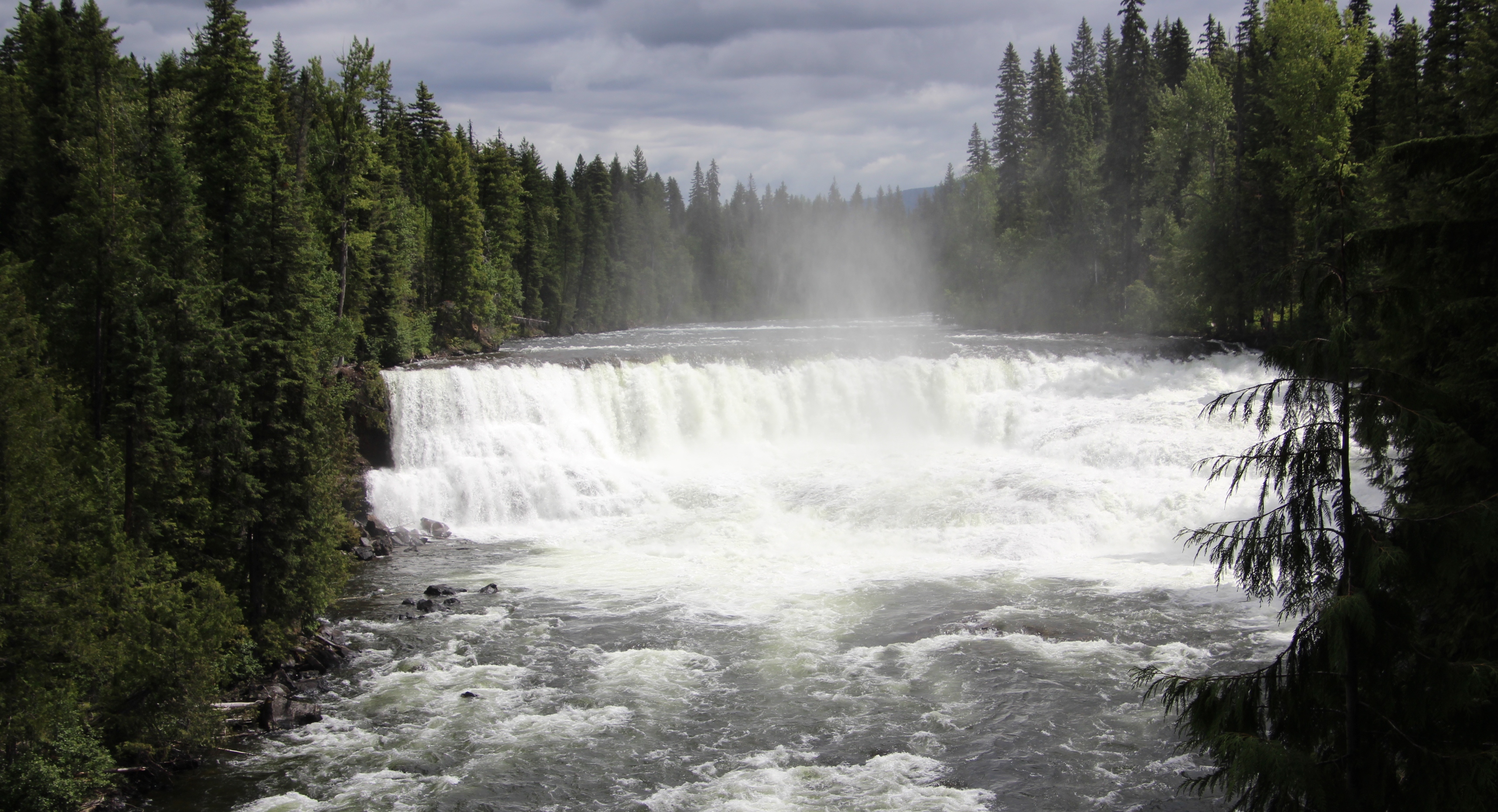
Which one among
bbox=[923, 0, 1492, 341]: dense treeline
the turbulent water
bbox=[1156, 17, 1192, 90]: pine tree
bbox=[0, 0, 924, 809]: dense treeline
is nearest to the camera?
bbox=[0, 0, 924, 809]: dense treeline

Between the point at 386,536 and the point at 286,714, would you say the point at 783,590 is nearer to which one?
the point at 286,714

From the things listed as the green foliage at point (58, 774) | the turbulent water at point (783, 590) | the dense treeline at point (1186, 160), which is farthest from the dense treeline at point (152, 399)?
the dense treeline at point (1186, 160)

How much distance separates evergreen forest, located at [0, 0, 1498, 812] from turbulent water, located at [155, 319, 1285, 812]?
1972 millimetres

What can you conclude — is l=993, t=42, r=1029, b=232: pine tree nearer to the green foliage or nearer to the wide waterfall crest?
the wide waterfall crest

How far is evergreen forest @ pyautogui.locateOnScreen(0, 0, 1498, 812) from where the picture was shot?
19.6ft

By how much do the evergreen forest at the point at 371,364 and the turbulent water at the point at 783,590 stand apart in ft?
6.47

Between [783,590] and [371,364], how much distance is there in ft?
58.2

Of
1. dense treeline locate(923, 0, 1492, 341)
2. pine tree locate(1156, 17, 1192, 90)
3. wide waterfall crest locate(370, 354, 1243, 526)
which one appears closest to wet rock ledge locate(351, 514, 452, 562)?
wide waterfall crest locate(370, 354, 1243, 526)

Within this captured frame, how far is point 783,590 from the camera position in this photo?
21.3 meters

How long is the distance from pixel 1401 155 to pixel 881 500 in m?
20.7

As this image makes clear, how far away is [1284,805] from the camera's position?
5.68 metres

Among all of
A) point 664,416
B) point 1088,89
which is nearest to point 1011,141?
point 1088,89

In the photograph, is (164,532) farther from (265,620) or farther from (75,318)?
(75,318)

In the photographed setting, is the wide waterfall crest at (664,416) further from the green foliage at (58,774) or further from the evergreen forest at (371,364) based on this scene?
the green foliage at (58,774)
